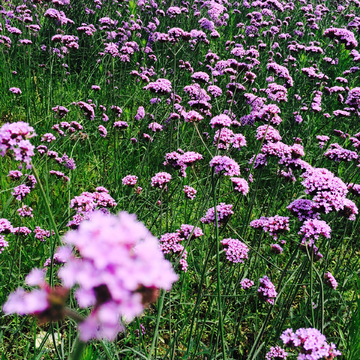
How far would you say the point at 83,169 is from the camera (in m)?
3.09

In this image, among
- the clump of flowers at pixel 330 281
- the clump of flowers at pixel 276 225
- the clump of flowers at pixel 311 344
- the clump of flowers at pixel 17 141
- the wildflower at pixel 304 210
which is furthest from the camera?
the clump of flowers at pixel 330 281

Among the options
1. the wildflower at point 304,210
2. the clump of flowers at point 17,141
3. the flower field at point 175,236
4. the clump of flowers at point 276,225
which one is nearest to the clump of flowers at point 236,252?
the flower field at point 175,236

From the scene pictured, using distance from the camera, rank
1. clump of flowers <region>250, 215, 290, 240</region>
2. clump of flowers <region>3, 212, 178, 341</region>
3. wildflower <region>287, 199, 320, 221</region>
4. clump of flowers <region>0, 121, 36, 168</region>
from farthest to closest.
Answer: clump of flowers <region>250, 215, 290, 240</region> < wildflower <region>287, 199, 320, 221</region> < clump of flowers <region>0, 121, 36, 168</region> < clump of flowers <region>3, 212, 178, 341</region>

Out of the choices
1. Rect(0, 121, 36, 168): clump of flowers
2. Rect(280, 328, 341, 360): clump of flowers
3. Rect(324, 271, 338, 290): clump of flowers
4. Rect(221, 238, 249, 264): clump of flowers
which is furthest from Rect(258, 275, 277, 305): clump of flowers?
Rect(0, 121, 36, 168): clump of flowers

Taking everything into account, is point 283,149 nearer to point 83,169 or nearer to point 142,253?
point 142,253

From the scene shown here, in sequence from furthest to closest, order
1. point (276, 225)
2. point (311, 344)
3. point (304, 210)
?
point (276, 225) < point (304, 210) < point (311, 344)

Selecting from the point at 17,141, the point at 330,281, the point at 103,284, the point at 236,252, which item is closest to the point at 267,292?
the point at 236,252

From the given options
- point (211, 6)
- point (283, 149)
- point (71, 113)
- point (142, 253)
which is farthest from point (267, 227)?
point (211, 6)

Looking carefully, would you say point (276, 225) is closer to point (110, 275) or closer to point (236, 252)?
point (236, 252)

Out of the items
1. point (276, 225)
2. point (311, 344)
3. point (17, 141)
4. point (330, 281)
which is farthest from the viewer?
point (330, 281)

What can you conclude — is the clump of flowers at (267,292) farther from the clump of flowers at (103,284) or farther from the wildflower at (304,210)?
the clump of flowers at (103,284)

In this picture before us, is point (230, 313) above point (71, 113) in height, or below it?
below

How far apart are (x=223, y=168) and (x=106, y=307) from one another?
44.6 inches

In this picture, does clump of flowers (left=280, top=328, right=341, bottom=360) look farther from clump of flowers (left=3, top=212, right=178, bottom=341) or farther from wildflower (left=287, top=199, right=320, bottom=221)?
clump of flowers (left=3, top=212, right=178, bottom=341)
